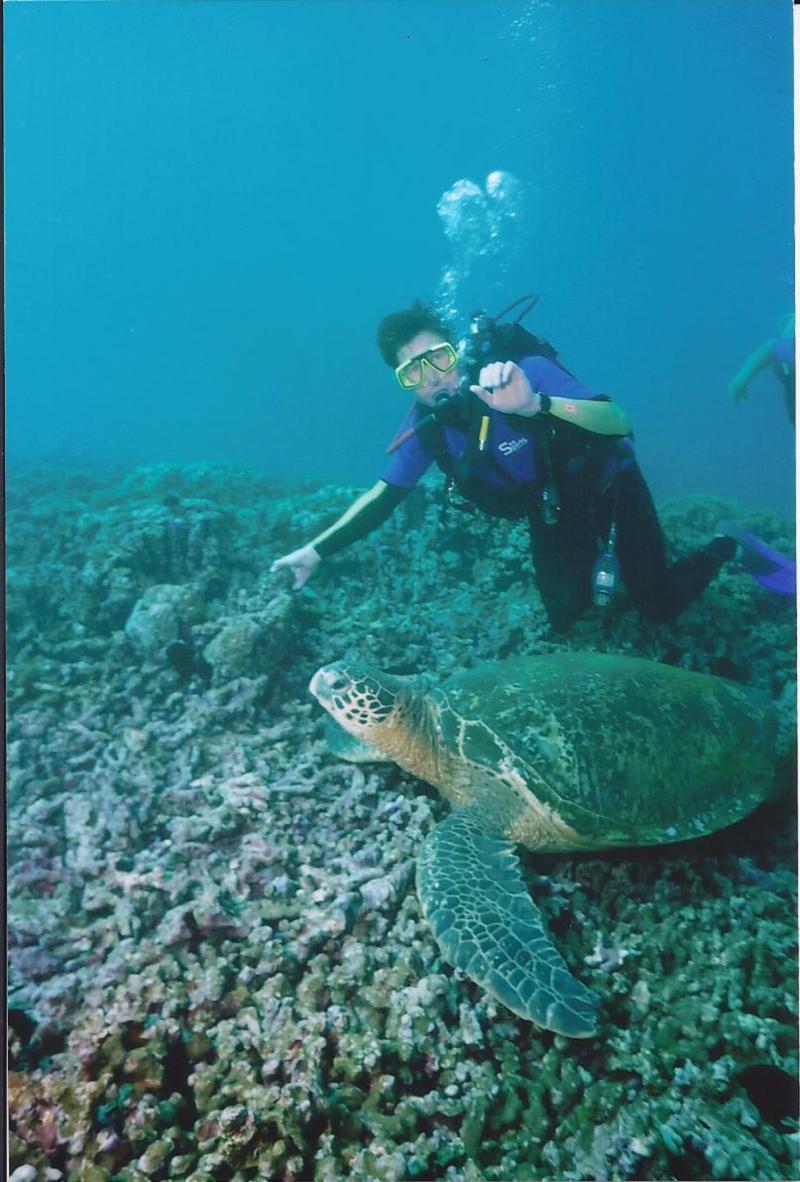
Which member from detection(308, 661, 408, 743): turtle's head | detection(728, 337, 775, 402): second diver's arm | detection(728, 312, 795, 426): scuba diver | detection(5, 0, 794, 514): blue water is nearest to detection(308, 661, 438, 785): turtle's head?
detection(308, 661, 408, 743): turtle's head

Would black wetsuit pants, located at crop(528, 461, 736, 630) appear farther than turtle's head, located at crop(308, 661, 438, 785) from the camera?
Yes

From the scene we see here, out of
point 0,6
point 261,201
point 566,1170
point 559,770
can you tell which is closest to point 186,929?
point 566,1170

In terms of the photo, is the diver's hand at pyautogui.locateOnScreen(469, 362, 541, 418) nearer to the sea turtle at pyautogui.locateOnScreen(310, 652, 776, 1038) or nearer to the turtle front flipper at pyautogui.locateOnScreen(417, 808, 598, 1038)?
the sea turtle at pyautogui.locateOnScreen(310, 652, 776, 1038)

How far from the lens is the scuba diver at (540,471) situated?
301 centimetres

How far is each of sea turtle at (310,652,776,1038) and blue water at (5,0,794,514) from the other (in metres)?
8.30

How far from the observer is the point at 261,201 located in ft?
156

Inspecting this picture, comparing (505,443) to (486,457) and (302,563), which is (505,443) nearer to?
(486,457)

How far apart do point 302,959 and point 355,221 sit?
56.5 m

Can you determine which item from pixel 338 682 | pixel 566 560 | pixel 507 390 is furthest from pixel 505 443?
pixel 338 682

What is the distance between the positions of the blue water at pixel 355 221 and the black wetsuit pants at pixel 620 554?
24.2 feet

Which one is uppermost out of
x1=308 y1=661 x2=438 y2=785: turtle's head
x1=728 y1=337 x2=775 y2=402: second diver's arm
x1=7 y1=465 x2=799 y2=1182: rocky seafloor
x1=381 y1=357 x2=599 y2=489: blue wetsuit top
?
x1=728 y1=337 x2=775 y2=402: second diver's arm

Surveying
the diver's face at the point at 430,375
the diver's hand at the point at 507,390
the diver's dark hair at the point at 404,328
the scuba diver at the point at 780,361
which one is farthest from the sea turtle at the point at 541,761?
the scuba diver at the point at 780,361

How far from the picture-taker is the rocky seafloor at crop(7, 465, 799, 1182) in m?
1.28

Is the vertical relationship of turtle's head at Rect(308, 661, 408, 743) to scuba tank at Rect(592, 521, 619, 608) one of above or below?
below
